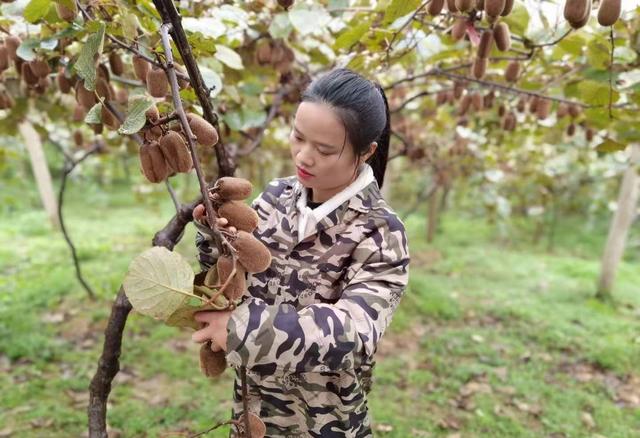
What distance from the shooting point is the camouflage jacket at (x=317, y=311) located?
0.70m

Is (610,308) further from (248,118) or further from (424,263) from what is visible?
(248,118)

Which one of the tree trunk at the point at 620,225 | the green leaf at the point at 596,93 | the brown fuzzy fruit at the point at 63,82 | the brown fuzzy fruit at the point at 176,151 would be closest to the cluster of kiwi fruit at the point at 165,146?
the brown fuzzy fruit at the point at 176,151

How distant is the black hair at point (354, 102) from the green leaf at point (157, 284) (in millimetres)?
368

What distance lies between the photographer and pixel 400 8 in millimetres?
1105

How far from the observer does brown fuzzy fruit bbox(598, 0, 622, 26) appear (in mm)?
876

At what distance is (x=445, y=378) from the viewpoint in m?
2.66

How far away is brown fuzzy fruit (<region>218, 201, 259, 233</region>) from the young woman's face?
6.5 inches

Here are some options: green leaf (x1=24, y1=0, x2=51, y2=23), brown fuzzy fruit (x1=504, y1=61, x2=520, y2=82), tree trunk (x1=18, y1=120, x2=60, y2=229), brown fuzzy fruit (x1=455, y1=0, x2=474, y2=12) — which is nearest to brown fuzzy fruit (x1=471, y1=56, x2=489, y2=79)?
brown fuzzy fruit (x1=504, y1=61, x2=520, y2=82)

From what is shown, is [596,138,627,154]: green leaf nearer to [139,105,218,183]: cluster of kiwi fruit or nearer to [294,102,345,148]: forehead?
[294,102,345,148]: forehead

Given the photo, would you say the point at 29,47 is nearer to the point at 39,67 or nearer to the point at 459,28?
the point at 39,67

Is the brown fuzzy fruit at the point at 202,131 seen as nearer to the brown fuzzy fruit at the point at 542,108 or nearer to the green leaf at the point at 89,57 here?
the green leaf at the point at 89,57

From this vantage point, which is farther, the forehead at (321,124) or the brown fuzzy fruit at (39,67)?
the brown fuzzy fruit at (39,67)

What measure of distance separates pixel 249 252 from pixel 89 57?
400 millimetres

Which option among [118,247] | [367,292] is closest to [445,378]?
[367,292]
